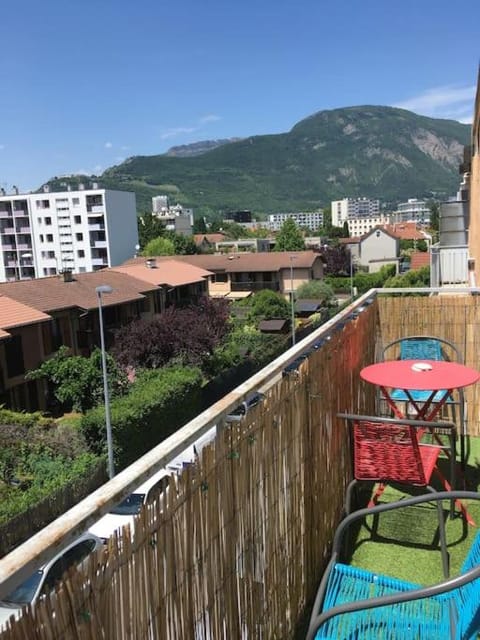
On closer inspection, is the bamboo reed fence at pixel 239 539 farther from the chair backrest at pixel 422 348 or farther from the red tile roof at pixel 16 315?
the red tile roof at pixel 16 315

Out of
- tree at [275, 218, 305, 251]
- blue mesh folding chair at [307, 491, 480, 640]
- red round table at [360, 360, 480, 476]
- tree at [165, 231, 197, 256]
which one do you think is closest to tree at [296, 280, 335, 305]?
tree at [165, 231, 197, 256]

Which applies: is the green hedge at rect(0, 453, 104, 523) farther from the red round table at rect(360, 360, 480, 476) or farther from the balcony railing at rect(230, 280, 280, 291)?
the balcony railing at rect(230, 280, 280, 291)

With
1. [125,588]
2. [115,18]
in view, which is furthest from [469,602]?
[115,18]

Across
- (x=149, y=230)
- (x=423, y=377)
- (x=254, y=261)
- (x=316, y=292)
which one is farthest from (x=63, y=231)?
(x=423, y=377)

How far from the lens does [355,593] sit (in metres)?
2.49

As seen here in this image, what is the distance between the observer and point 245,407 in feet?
7.39

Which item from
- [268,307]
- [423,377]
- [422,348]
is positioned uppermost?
[423,377]

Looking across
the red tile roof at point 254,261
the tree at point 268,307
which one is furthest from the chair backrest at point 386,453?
the red tile roof at point 254,261

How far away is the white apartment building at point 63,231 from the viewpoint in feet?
218

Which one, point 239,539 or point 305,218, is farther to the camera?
point 305,218

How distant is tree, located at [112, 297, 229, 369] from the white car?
1958cm

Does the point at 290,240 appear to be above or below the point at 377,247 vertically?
above

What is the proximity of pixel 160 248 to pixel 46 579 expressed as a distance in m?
66.7

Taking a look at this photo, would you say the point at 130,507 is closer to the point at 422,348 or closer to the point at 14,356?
the point at 422,348
